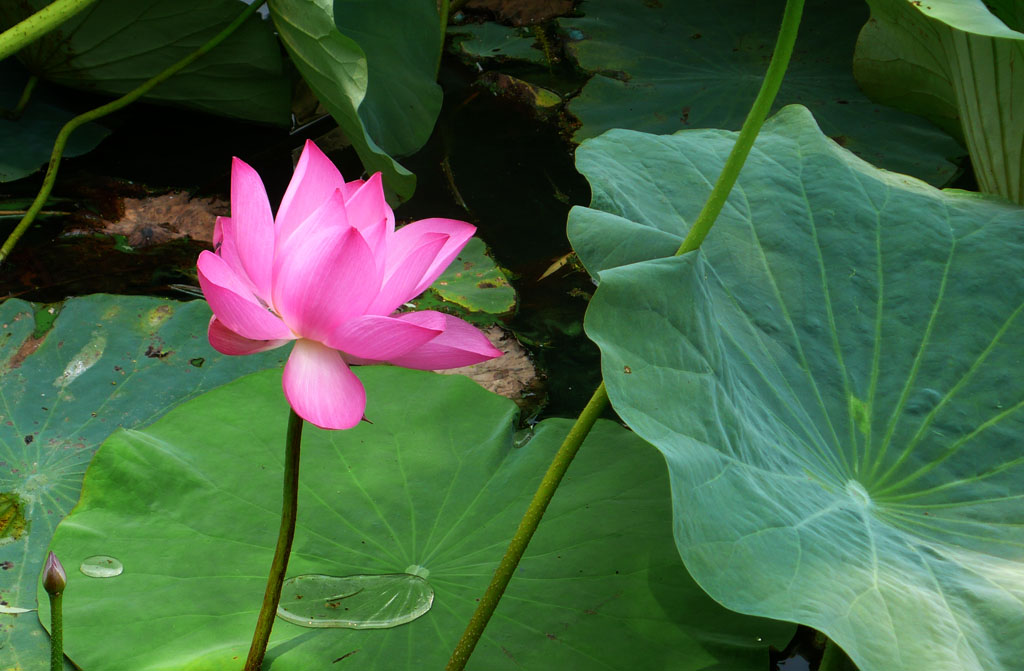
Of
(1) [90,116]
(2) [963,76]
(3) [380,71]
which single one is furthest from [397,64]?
(2) [963,76]

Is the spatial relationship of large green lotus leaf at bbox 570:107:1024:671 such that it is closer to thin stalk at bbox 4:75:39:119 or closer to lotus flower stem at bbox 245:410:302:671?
lotus flower stem at bbox 245:410:302:671

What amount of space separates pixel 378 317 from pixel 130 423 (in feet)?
2.37

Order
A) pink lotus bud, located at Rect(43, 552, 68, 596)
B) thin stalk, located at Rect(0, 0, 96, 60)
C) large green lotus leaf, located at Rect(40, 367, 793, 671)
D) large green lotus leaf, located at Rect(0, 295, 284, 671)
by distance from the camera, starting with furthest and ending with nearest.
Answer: thin stalk, located at Rect(0, 0, 96, 60)
large green lotus leaf, located at Rect(0, 295, 284, 671)
large green lotus leaf, located at Rect(40, 367, 793, 671)
pink lotus bud, located at Rect(43, 552, 68, 596)

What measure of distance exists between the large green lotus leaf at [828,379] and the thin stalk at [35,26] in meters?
0.91

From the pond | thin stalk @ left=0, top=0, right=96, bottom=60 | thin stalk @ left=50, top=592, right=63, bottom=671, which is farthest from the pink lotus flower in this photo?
thin stalk @ left=0, top=0, right=96, bottom=60

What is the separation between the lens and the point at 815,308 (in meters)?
1.08

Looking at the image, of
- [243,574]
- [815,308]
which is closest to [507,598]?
[243,574]

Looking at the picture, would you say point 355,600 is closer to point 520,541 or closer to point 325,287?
point 520,541

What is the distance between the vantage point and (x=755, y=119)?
2.50 feet

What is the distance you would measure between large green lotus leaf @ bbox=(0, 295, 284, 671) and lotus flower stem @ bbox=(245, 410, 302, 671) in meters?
0.36

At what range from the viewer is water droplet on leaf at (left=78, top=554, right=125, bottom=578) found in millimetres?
969

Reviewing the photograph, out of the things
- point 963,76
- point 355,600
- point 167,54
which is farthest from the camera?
point 167,54

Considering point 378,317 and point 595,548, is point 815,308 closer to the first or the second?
point 595,548

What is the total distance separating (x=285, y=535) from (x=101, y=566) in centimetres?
36
